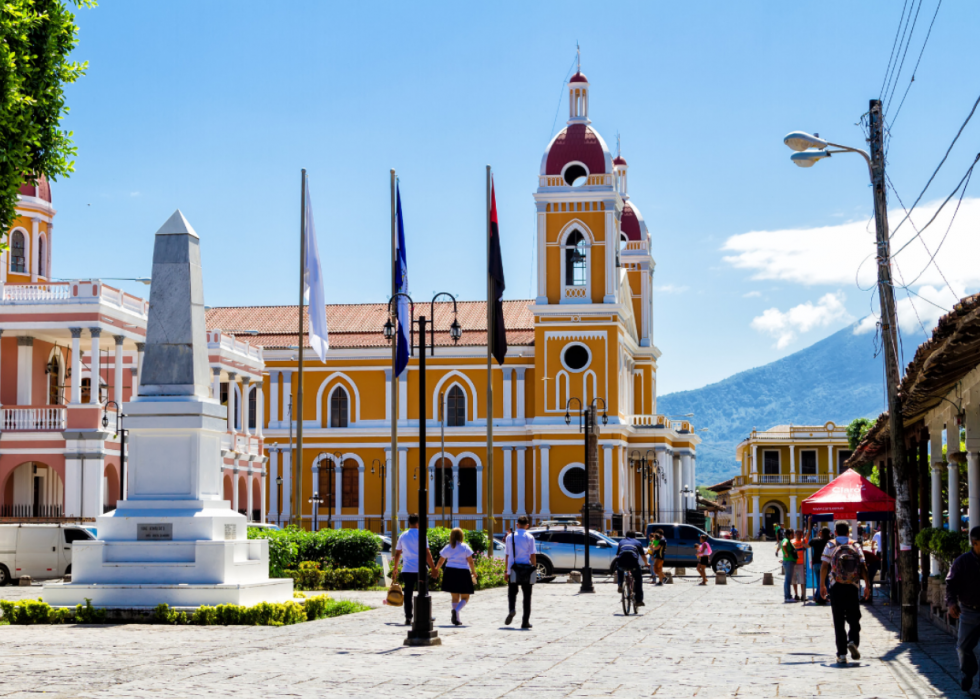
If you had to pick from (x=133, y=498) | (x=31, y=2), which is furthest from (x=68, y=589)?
(x=31, y=2)

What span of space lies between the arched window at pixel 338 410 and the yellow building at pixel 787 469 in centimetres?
3808

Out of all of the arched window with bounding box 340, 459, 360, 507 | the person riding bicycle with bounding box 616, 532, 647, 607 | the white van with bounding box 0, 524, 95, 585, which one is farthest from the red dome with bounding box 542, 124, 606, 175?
the person riding bicycle with bounding box 616, 532, 647, 607

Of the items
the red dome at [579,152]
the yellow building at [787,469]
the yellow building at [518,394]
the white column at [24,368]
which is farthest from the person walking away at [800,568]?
the yellow building at [787,469]

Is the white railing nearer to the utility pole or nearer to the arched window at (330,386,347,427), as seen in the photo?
the arched window at (330,386,347,427)

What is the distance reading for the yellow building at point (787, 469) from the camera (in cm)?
9288

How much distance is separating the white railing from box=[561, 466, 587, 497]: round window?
27.2 meters

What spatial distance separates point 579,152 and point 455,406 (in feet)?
47.1

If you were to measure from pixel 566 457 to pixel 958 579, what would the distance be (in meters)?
49.9

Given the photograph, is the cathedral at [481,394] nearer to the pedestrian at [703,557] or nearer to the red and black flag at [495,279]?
the pedestrian at [703,557]

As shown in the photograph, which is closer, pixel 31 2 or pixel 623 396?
pixel 31 2

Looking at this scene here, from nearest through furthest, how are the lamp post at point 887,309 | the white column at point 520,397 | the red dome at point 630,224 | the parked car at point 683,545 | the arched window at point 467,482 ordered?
the lamp post at point 887,309 → the parked car at point 683,545 → the white column at point 520,397 → the arched window at point 467,482 → the red dome at point 630,224

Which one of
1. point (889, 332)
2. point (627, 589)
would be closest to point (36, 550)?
point (627, 589)

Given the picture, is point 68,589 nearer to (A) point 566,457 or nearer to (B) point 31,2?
(B) point 31,2

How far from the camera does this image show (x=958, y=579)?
11.7 metres
